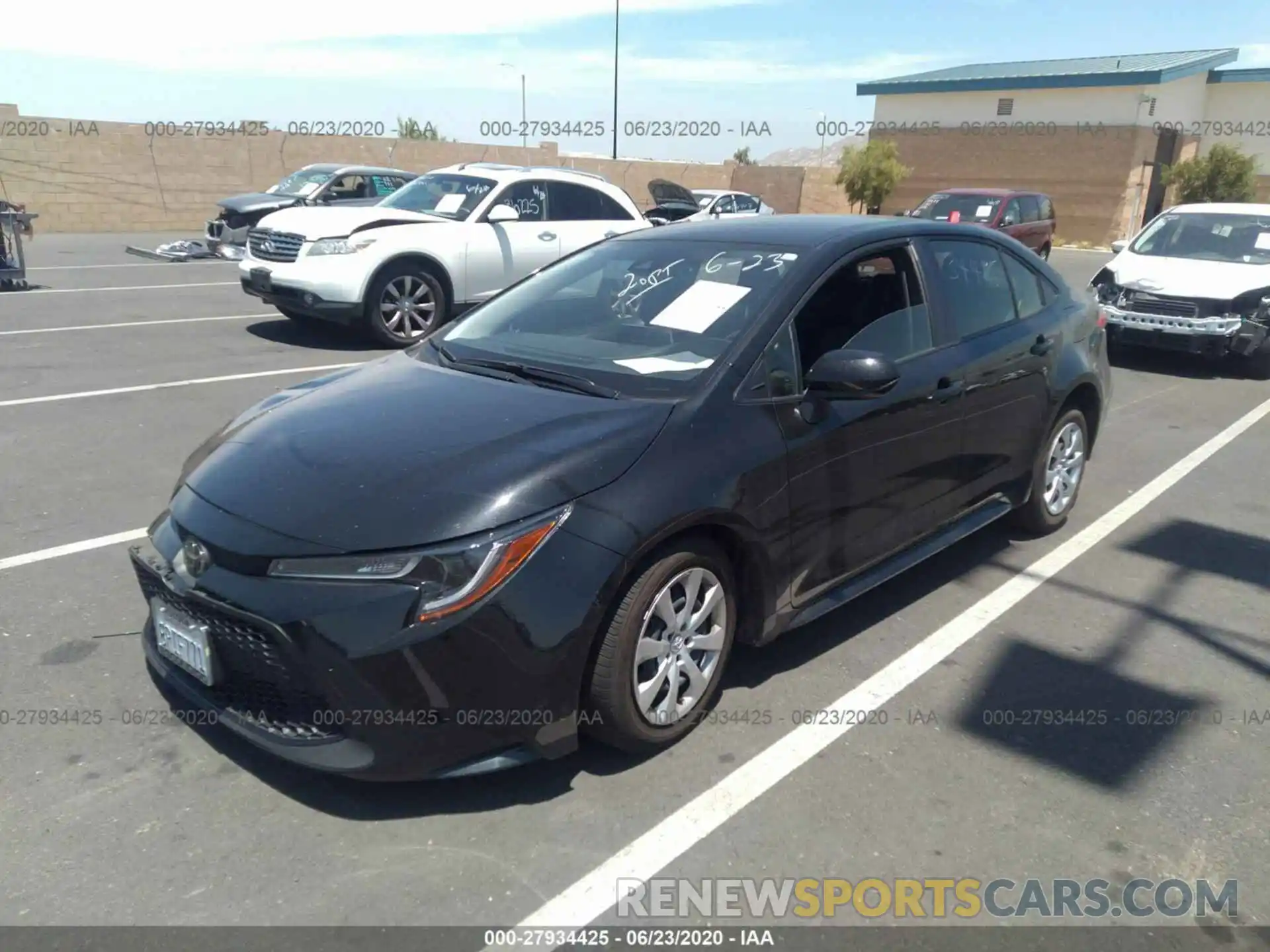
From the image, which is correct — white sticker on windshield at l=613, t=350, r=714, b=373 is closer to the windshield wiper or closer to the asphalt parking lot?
the windshield wiper

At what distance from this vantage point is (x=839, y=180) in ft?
130

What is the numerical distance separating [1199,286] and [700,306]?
8116mm

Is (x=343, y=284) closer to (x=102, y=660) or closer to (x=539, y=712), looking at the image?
(x=102, y=660)

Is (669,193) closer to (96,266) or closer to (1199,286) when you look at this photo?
(96,266)

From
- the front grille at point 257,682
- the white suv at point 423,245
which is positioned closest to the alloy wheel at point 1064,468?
the front grille at point 257,682

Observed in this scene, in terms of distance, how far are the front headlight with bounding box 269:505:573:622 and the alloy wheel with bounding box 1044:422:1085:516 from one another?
11.3 ft

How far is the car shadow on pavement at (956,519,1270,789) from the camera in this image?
3393 mm

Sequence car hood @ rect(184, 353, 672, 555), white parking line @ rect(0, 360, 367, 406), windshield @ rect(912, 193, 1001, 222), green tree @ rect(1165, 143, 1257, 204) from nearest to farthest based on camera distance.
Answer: car hood @ rect(184, 353, 672, 555)
white parking line @ rect(0, 360, 367, 406)
windshield @ rect(912, 193, 1001, 222)
green tree @ rect(1165, 143, 1257, 204)

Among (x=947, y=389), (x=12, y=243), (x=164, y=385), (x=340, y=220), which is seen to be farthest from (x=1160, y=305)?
(x=12, y=243)

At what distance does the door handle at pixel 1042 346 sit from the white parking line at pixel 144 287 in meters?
10.6

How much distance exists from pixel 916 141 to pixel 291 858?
46.1 meters

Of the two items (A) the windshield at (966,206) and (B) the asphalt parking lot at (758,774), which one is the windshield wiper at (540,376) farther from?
(A) the windshield at (966,206)

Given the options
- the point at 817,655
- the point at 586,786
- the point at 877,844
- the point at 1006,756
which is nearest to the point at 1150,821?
the point at 1006,756

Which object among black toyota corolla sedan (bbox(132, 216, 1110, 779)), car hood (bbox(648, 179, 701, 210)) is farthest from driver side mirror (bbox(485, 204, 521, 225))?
car hood (bbox(648, 179, 701, 210))
